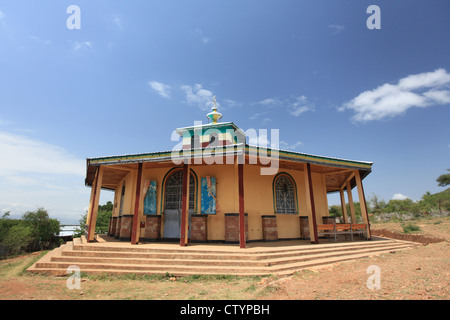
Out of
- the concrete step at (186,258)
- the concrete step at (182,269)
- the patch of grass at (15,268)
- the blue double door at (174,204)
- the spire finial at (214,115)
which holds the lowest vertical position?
the patch of grass at (15,268)

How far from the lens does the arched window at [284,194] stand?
36.2 ft

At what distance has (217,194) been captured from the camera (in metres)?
10.0

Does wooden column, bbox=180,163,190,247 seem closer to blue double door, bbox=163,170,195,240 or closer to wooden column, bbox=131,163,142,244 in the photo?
blue double door, bbox=163,170,195,240

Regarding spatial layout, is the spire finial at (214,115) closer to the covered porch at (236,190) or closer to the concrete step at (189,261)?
the covered porch at (236,190)

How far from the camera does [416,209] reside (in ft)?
107

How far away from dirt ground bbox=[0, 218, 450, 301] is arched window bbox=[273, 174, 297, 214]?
4478 mm

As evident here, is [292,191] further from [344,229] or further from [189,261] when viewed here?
[189,261]

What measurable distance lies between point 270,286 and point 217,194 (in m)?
5.36

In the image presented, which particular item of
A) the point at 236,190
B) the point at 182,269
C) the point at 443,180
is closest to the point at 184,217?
the point at 182,269

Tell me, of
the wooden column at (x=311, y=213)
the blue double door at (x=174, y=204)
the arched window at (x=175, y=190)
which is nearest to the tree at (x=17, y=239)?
the blue double door at (x=174, y=204)

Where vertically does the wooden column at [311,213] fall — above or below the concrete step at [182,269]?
above

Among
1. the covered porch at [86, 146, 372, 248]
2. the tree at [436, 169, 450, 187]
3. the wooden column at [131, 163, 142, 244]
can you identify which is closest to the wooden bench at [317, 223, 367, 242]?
the covered porch at [86, 146, 372, 248]
